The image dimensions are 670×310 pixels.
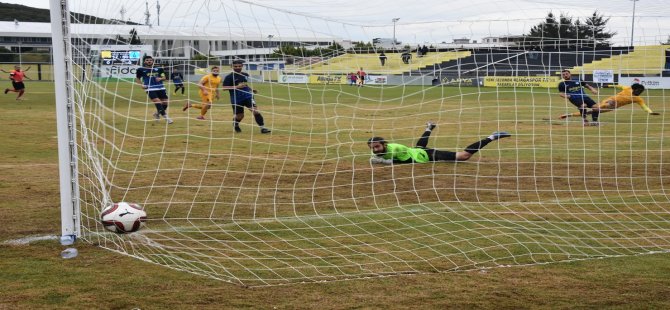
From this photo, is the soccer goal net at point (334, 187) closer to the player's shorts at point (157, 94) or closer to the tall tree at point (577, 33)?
the tall tree at point (577, 33)

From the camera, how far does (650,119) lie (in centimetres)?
2247

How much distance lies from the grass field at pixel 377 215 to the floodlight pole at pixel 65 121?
28cm

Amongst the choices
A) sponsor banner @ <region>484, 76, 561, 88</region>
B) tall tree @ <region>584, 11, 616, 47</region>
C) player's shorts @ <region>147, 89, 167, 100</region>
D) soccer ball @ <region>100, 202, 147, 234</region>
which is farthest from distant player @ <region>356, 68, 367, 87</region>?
sponsor banner @ <region>484, 76, 561, 88</region>

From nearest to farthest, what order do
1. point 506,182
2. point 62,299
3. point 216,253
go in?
point 62,299 → point 216,253 → point 506,182

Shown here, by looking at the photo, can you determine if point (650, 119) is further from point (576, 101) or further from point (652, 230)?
point (652, 230)

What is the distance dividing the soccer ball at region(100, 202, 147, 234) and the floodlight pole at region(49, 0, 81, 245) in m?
0.29

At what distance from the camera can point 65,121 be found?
22.2 feet

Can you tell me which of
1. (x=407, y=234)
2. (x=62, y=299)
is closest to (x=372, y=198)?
(x=407, y=234)

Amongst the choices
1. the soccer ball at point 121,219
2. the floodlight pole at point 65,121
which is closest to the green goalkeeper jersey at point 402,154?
the soccer ball at point 121,219

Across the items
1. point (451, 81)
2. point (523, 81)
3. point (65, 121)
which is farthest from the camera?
point (523, 81)

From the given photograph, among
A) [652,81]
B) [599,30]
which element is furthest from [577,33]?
[652,81]

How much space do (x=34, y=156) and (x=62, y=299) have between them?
8.52m

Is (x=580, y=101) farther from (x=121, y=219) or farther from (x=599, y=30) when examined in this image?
(x=121, y=219)

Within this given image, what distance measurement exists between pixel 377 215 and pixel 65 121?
3.41m
